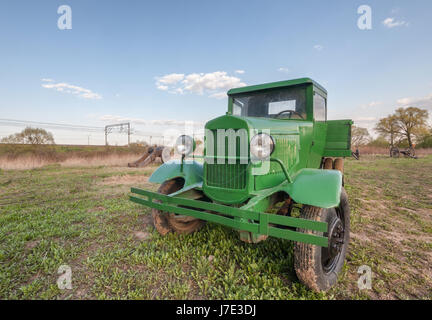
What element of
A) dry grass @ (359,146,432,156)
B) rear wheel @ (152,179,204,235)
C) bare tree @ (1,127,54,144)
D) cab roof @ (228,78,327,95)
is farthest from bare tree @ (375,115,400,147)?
bare tree @ (1,127,54,144)

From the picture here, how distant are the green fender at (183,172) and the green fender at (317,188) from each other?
1.36m

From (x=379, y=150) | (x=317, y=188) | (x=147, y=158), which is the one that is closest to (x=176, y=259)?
(x=317, y=188)

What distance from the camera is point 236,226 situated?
6.28 feet

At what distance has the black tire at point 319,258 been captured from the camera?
1.92 meters

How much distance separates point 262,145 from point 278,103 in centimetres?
160

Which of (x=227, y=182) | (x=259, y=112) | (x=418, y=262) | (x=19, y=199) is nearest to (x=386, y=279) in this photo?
(x=418, y=262)

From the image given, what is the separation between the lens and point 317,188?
83.7 inches

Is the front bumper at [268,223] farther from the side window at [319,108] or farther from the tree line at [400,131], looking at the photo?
the tree line at [400,131]

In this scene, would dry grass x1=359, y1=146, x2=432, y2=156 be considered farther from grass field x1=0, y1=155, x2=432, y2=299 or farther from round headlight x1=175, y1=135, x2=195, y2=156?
round headlight x1=175, y1=135, x2=195, y2=156

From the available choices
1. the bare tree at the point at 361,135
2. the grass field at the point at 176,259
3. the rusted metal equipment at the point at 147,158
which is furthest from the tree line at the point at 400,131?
the grass field at the point at 176,259

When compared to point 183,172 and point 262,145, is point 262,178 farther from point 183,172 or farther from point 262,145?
point 183,172

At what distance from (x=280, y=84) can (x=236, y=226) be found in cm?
243
